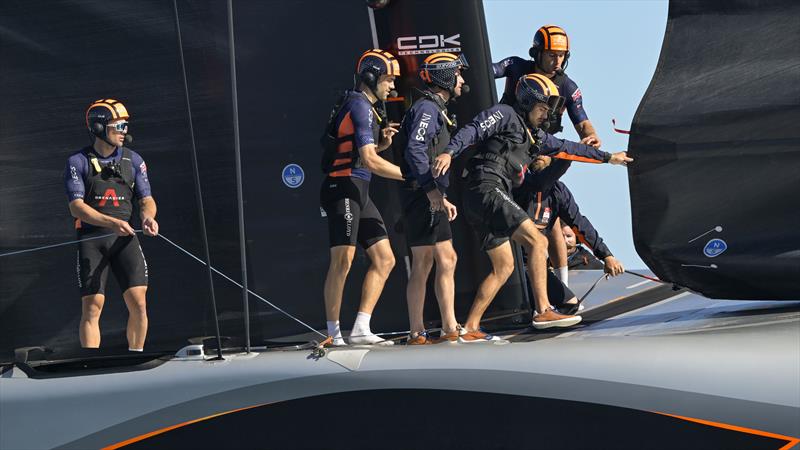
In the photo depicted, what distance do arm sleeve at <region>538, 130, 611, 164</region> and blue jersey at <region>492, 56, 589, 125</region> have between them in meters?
0.67

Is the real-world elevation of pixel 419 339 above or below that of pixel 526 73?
below

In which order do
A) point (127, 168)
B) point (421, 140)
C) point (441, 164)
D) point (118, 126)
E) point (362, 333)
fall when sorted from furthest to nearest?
point (127, 168) → point (118, 126) → point (362, 333) → point (421, 140) → point (441, 164)

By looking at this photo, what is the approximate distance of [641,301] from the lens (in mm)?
6773

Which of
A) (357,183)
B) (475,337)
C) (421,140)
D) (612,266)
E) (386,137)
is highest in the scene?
(386,137)

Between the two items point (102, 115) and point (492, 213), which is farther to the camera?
point (102, 115)

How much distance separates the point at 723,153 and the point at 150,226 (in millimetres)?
2546

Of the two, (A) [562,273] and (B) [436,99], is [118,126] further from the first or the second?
(A) [562,273]

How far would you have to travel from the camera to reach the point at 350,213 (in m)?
5.75

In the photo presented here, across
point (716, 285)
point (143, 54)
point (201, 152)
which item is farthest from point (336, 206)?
point (716, 285)

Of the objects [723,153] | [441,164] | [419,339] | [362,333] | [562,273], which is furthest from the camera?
[562,273]

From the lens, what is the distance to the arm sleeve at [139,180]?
603cm

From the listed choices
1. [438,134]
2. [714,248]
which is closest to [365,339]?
[438,134]

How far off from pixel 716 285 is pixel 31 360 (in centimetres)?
282

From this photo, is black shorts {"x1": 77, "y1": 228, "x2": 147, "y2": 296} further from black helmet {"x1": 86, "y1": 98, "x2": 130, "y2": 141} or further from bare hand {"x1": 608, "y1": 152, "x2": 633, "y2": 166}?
bare hand {"x1": 608, "y1": 152, "x2": 633, "y2": 166}
